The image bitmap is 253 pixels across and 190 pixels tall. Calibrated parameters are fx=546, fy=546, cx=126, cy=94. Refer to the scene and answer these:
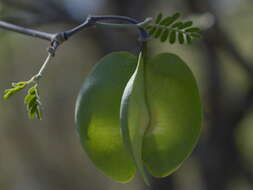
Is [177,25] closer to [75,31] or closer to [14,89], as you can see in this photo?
[75,31]

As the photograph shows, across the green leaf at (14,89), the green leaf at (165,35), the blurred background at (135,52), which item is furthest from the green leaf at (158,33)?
the blurred background at (135,52)

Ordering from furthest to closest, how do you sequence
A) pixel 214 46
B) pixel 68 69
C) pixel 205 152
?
pixel 68 69 < pixel 205 152 < pixel 214 46

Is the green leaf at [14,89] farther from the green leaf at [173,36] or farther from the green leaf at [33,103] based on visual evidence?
the green leaf at [173,36]

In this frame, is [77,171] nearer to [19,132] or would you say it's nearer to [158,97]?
[19,132]

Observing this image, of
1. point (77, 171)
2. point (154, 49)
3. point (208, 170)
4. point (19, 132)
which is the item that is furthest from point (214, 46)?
point (77, 171)

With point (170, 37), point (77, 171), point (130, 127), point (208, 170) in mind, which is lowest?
point (77, 171)

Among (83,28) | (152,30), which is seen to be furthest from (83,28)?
(152,30)

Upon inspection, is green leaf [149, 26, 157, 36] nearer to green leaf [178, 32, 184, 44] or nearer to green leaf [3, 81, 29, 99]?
green leaf [178, 32, 184, 44]
